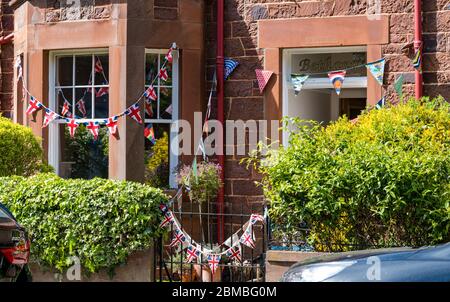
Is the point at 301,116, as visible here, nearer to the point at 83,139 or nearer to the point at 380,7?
the point at 380,7

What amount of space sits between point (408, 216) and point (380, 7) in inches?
165

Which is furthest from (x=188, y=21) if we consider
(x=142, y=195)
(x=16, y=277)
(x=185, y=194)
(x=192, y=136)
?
(x=16, y=277)

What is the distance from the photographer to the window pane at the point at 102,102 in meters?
13.5

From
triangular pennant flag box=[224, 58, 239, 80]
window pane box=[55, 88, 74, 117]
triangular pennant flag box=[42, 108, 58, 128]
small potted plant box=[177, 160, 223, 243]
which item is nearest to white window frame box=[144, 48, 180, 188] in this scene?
small potted plant box=[177, 160, 223, 243]

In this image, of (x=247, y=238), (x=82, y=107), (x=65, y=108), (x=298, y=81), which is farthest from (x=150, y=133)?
(x=247, y=238)

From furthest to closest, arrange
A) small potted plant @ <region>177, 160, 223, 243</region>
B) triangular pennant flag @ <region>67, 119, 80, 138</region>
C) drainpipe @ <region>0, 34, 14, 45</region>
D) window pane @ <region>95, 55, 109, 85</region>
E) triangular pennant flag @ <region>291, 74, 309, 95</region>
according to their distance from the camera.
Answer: drainpipe @ <region>0, 34, 14, 45</region> < window pane @ <region>95, 55, 109, 85</region> < triangular pennant flag @ <region>67, 119, 80, 138</region> < triangular pennant flag @ <region>291, 74, 309, 95</region> < small potted plant @ <region>177, 160, 223, 243</region>

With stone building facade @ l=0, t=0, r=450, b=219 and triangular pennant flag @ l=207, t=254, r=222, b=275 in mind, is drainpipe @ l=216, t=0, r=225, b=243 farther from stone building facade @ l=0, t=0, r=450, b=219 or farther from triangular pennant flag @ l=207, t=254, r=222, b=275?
triangular pennant flag @ l=207, t=254, r=222, b=275

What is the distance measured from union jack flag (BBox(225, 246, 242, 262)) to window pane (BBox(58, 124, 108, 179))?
2.83 meters

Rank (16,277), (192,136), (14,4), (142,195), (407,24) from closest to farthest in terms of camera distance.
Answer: (16,277) → (142,195) → (407,24) → (192,136) → (14,4)

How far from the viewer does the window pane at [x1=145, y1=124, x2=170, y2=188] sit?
13.5 metres

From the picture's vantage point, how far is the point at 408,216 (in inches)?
378

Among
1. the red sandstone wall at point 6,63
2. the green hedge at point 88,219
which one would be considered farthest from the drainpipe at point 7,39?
the green hedge at point 88,219

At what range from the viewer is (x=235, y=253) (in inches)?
446

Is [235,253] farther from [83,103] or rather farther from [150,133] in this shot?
[83,103]
